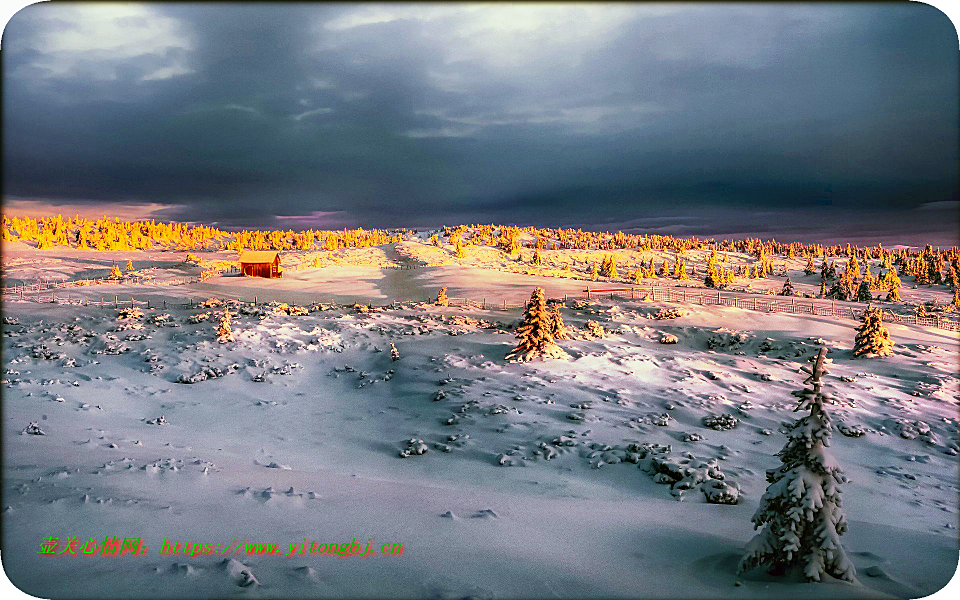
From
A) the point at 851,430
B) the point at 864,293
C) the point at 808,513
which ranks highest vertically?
the point at 864,293

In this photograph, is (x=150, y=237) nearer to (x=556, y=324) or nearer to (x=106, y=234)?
(x=106, y=234)

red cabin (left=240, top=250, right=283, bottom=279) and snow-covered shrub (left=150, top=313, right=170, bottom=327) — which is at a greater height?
red cabin (left=240, top=250, right=283, bottom=279)

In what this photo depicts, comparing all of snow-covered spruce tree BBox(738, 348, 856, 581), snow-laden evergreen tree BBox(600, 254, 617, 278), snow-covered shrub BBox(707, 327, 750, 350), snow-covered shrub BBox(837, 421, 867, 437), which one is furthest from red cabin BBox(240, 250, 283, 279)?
snow-covered spruce tree BBox(738, 348, 856, 581)

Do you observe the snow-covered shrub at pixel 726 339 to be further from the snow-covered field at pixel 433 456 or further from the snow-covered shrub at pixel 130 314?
the snow-covered shrub at pixel 130 314

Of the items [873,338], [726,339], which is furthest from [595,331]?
[873,338]

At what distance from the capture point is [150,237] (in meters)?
139

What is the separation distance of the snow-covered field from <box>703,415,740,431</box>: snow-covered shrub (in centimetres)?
6

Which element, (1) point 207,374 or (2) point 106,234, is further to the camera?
(2) point 106,234

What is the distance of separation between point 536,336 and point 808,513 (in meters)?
15.0

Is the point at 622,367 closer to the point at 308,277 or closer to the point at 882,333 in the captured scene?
the point at 882,333

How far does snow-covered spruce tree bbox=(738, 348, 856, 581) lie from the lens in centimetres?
485

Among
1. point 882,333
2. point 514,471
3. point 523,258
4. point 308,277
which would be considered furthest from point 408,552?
point 523,258

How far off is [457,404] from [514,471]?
5096mm

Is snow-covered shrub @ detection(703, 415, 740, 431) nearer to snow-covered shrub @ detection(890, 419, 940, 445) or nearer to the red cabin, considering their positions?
snow-covered shrub @ detection(890, 419, 940, 445)
